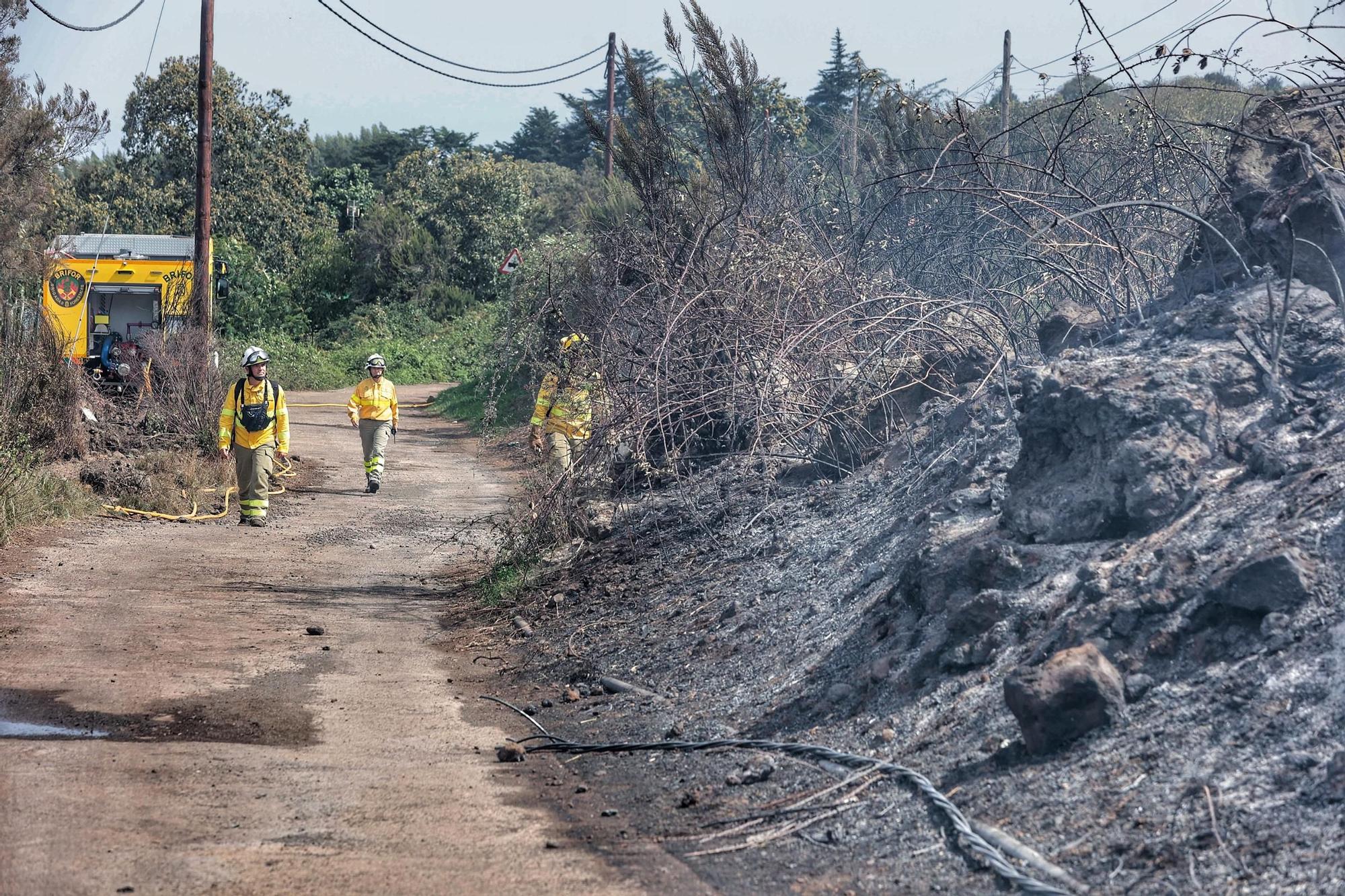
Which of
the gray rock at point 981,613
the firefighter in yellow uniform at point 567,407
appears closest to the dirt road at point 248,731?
the firefighter in yellow uniform at point 567,407

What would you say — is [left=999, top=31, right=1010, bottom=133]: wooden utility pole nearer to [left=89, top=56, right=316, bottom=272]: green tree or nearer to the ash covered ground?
the ash covered ground

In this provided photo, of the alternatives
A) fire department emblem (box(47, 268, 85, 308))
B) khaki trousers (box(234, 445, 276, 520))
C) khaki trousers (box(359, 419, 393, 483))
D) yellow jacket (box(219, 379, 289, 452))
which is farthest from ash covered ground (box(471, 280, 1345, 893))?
fire department emblem (box(47, 268, 85, 308))

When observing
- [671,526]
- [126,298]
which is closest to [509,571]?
[671,526]

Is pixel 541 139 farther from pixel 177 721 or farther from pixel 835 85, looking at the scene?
pixel 177 721

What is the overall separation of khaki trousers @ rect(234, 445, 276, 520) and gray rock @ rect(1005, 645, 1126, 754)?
983 centimetres

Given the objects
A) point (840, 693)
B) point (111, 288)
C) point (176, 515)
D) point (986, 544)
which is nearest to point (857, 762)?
point (840, 693)

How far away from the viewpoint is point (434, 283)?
37906mm

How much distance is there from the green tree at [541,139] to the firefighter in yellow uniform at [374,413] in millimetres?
56613

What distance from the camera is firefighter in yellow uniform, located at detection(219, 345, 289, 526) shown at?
13.1m

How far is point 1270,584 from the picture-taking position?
464 centimetres

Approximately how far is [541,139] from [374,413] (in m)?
57.9

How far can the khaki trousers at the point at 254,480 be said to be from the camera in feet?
43.0

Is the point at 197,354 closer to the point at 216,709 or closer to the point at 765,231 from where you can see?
the point at 765,231

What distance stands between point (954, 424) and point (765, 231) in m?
2.82
